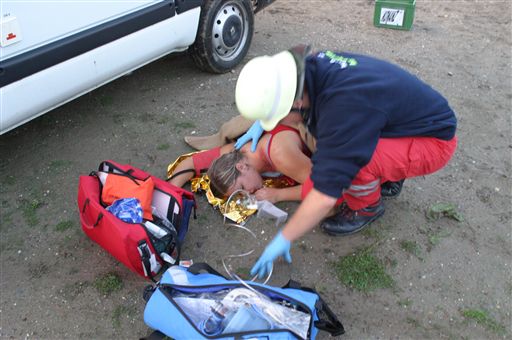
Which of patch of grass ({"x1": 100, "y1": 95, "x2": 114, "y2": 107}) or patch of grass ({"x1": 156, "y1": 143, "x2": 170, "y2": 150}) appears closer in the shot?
patch of grass ({"x1": 156, "y1": 143, "x2": 170, "y2": 150})

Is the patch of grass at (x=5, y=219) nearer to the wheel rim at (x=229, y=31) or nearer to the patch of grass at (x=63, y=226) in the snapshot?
the patch of grass at (x=63, y=226)

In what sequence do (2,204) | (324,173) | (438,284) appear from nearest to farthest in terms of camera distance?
(324,173) < (438,284) < (2,204)

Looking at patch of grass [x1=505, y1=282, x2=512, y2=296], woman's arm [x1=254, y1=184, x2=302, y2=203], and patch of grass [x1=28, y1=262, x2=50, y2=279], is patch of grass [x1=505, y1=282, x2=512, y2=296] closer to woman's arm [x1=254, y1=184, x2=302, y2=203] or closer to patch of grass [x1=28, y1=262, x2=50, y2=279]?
woman's arm [x1=254, y1=184, x2=302, y2=203]

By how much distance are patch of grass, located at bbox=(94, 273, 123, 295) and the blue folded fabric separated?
0.34m

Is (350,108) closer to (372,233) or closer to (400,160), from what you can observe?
(400,160)

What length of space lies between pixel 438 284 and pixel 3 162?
299 cm

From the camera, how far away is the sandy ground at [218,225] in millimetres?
2371

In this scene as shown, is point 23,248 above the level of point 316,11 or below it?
below

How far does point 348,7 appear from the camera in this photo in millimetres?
5973

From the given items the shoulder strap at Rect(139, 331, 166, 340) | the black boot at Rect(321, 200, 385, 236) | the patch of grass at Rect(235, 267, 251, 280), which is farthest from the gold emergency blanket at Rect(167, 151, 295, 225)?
the shoulder strap at Rect(139, 331, 166, 340)

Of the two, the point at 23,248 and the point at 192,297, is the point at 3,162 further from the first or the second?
the point at 192,297

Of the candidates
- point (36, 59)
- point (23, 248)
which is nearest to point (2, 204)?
point (23, 248)

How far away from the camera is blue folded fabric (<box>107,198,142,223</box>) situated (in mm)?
2463

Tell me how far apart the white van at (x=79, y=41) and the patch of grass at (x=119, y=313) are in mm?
1306
